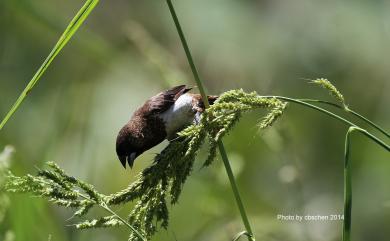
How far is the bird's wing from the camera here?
12.3 ft

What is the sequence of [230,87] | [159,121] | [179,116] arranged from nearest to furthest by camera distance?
1. [179,116]
2. [159,121]
3. [230,87]

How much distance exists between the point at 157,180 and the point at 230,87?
530 centimetres

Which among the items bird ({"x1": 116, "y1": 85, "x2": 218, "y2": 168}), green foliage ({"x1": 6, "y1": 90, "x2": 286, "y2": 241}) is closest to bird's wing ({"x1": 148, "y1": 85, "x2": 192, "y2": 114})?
bird ({"x1": 116, "y1": 85, "x2": 218, "y2": 168})

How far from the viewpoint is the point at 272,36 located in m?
7.68

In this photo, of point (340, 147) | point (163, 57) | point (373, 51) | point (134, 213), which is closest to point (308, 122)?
point (340, 147)

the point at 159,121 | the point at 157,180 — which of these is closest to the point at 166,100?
the point at 159,121

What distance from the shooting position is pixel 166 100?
12.5 feet

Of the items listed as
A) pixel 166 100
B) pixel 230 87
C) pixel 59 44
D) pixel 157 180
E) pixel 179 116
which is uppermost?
pixel 230 87

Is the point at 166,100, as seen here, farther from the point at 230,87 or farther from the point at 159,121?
the point at 230,87

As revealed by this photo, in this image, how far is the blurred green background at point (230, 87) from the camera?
413 cm

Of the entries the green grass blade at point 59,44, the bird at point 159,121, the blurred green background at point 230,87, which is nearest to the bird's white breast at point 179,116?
the bird at point 159,121

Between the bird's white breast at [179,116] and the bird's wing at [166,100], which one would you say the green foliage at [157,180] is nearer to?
the bird's white breast at [179,116]

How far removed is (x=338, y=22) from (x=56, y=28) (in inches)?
147

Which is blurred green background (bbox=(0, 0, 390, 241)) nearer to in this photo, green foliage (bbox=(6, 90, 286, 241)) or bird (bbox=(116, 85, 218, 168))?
bird (bbox=(116, 85, 218, 168))
